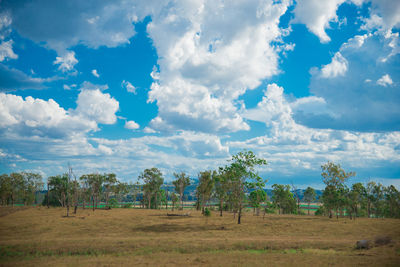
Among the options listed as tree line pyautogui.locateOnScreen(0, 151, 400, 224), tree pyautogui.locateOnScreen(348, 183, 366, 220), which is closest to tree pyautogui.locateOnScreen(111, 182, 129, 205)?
tree line pyautogui.locateOnScreen(0, 151, 400, 224)

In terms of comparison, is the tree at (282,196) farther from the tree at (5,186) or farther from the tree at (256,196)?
the tree at (5,186)

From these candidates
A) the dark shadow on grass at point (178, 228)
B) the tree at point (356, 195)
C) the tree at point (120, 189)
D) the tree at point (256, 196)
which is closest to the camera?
the dark shadow on grass at point (178, 228)

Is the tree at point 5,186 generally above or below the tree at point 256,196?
below

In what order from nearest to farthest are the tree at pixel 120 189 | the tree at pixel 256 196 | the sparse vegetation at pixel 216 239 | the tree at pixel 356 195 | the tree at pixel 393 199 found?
1. the sparse vegetation at pixel 216 239
2. the tree at pixel 256 196
3. the tree at pixel 356 195
4. the tree at pixel 393 199
5. the tree at pixel 120 189

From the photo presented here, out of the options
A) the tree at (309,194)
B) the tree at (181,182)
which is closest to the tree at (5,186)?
the tree at (181,182)

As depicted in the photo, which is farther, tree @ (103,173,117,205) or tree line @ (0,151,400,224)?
tree @ (103,173,117,205)

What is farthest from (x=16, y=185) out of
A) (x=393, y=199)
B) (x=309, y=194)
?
(x=393, y=199)

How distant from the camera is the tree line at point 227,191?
6300 cm

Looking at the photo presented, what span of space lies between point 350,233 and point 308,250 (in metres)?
21.9

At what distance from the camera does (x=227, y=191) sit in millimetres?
81375

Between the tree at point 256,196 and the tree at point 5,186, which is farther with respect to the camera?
the tree at point 5,186

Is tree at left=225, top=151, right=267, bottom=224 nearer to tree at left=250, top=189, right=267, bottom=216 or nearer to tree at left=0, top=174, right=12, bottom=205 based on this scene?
tree at left=250, top=189, right=267, bottom=216

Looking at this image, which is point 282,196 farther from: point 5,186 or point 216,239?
point 5,186

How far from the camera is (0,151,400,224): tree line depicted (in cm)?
6300
